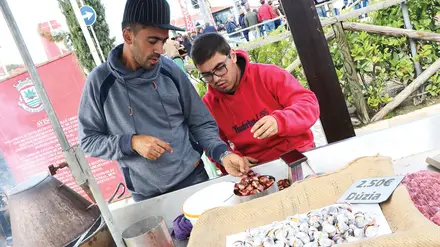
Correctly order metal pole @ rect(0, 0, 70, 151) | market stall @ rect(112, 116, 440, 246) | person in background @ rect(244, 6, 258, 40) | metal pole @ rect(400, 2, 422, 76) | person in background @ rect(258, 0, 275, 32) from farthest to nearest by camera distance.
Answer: person in background @ rect(244, 6, 258, 40) → person in background @ rect(258, 0, 275, 32) → metal pole @ rect(400, 2, 422, 76) → market stall @ rect(112, 116, 440, 246) → metal pole @ rect(0, 0, 70, 151)

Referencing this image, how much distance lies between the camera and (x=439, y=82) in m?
4.43

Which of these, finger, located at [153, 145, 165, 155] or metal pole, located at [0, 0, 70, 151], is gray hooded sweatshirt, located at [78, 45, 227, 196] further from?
metal pole, located at [0, 0, 70, 151]

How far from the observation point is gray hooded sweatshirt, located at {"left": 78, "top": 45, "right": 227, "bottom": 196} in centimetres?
207

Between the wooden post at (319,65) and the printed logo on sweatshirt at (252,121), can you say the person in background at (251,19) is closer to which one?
the wooden post at (319,65)

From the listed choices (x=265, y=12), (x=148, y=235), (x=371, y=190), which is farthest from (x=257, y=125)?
(x=265, y=12)

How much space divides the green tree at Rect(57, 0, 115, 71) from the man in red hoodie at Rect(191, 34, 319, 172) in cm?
701

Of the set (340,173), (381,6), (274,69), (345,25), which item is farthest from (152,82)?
(381,6)

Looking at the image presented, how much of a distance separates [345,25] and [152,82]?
328 cm

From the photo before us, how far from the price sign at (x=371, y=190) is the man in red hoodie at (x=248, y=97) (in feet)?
2.97

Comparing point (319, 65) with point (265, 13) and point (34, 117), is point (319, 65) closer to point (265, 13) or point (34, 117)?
point (34, 117)

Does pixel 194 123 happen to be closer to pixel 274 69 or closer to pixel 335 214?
pixel 274 69

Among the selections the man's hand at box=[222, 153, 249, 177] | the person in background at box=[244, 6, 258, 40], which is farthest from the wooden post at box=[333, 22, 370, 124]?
the person in background at box=[244, 6, 258, 40]

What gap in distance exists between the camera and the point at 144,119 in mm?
A: 2123

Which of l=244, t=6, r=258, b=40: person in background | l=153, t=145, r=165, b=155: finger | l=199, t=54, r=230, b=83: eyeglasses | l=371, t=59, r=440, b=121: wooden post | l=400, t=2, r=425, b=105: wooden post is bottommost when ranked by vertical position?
l=371, t=59, r=440, b=121: wooden post
